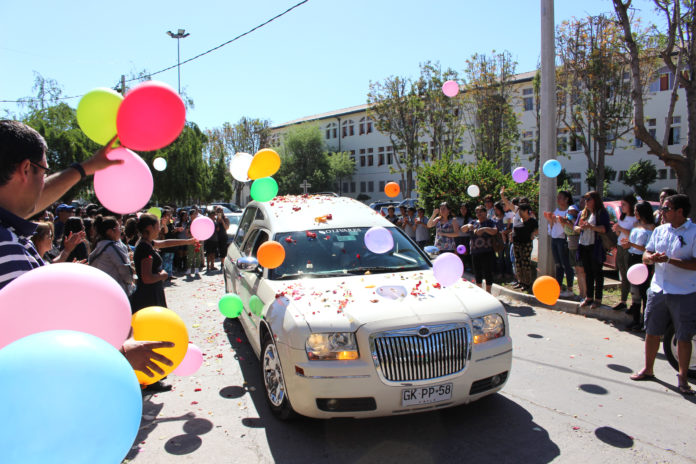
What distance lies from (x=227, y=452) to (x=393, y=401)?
137cm

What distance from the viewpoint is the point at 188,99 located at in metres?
29.1

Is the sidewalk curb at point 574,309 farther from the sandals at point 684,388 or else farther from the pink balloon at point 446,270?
the pink balloon at point 446,270

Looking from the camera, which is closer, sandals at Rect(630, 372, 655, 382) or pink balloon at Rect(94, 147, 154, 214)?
pink balloon at Rect(94, 147, 154, 214)

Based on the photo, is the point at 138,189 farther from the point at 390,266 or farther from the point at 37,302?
the point at 390,266

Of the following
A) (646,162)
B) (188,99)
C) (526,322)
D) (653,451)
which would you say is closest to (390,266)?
(653,451)

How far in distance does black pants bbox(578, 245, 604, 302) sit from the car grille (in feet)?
16.0

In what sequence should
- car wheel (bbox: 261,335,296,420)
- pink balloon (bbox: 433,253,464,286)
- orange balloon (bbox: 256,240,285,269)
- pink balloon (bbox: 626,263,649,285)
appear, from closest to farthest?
car wheel (bbox: 261,335,296,420) → pink balloon (bbox: 433,253,464,286) → orange balloon (bbox: 256,240,285,269) → pink balloon (bbox: 626,263,649,285)

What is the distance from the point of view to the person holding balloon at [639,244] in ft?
19.2

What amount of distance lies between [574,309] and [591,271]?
0.69 m

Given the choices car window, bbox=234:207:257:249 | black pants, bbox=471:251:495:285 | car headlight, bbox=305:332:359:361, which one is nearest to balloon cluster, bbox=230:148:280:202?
car window, bbox=234:207:257:249

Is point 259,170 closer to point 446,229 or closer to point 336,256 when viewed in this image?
point 336,256

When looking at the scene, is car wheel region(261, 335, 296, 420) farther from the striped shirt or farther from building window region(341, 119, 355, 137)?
building window region(341, 119, 355, 137)

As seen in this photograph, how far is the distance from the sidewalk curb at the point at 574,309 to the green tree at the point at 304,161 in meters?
43.7

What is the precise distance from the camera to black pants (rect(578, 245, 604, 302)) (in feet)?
24.3
